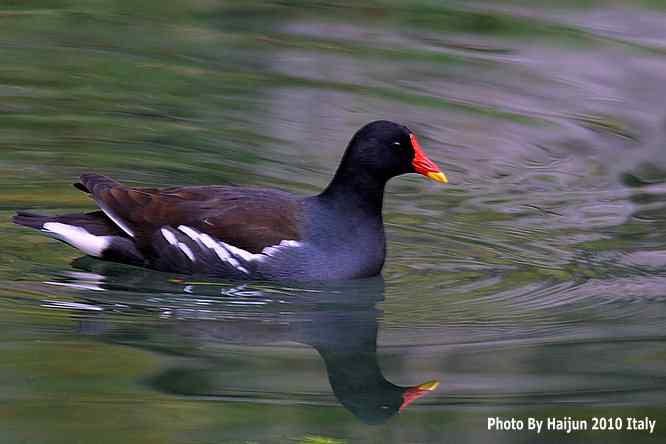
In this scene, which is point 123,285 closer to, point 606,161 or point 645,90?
point 606,161

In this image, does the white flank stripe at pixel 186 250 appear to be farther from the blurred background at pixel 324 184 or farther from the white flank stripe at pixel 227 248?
the blurred background at pixel 324 184

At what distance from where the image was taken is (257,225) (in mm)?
7199

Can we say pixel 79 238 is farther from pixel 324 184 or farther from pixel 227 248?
pixel 324 184

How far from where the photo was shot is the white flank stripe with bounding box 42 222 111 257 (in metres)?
7.39

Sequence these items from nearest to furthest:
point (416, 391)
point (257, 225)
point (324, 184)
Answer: point (416, 391), point (257, 225), point (324, 184)

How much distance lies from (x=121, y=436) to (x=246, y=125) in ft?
16.0

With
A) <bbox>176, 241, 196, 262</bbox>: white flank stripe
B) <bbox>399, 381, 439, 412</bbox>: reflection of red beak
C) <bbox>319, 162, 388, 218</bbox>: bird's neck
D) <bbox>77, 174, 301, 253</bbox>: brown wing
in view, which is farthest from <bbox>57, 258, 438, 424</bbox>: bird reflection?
<bbox>319, 162, 388, 218</bbox>: bird's neck

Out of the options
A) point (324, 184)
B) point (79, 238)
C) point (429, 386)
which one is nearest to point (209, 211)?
point (79, 238)

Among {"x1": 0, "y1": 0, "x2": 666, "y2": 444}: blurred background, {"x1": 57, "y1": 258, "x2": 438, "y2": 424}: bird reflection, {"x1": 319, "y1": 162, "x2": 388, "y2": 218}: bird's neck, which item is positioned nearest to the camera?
{"x1": 0, "y1": 0, "x2": 666, "y2": 444}: blurred background

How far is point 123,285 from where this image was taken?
7.14 metres

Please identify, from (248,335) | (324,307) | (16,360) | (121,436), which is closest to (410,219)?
(324,307)

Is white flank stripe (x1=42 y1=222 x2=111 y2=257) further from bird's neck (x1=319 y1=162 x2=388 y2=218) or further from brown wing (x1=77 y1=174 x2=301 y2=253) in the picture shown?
bird's neck (x1=319 y1=162 x2=388 y2=218)

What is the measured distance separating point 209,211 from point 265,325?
0.94 meters

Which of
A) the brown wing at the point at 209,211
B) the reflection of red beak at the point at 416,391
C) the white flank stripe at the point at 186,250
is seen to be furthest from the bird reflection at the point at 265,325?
the brown wing at the point at 209,211
